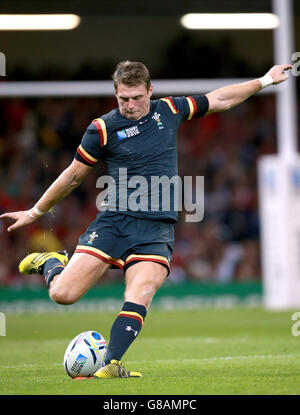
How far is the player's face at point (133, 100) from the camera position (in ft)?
21.9

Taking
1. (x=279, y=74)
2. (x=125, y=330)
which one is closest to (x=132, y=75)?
(x=279, y=74)

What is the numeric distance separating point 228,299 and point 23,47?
7.83 m

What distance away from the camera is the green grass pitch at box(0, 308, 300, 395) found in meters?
6.03

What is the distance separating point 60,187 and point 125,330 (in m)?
1.30

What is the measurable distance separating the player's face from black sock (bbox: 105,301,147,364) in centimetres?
148

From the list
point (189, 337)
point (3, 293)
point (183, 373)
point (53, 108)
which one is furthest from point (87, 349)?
point (53, 108)

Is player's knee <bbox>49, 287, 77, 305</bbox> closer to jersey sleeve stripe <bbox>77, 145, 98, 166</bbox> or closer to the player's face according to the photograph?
jersey sleeve stripe <bbox>77, 145, 98, 166</bbox>

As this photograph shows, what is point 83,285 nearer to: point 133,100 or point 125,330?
point 125,330

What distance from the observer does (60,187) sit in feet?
23.0

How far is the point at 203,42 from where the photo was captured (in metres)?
21.2

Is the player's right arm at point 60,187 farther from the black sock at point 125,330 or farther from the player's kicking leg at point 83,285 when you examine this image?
the black sock at point 125,330

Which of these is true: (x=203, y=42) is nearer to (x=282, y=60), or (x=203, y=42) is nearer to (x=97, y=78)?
(x=97, y=78)

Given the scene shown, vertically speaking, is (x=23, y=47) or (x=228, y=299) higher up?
(x=23, y=47)
